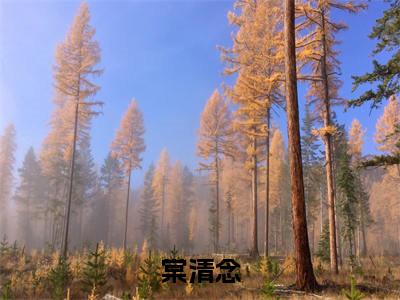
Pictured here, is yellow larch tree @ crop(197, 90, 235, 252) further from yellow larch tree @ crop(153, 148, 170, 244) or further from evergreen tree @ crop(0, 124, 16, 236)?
evergreen tree @ crop(0, 124, 16, 236)

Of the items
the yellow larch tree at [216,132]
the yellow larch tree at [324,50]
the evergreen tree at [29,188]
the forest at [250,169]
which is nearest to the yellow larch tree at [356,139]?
the forest at [250,169]

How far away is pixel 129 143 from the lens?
3466 centimetres

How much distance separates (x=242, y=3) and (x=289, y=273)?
1563 cm

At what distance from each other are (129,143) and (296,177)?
2693 cm

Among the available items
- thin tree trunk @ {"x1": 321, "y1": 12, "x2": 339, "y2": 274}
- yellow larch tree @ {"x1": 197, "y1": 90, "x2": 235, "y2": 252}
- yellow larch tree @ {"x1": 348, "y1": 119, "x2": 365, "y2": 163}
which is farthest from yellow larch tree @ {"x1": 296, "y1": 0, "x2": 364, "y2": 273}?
yellow larch tree @ {"x1": 348, "y1": 119, "x2": 365, "y2": 163}

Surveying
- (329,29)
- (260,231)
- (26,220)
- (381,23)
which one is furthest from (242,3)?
(260,231)

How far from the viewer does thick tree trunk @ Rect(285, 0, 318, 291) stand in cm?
895

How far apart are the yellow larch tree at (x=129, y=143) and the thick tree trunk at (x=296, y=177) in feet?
85.7

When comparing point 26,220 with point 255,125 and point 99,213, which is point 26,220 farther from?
point 255,125

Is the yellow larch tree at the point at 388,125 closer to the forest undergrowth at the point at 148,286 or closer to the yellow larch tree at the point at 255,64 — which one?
the yellow larch tree at the point at 255,64

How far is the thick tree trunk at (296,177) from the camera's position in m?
8.95

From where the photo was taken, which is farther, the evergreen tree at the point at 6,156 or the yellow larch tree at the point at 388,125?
the evergreen tree at the point at 6,156

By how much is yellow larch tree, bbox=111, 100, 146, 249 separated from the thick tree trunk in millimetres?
26126

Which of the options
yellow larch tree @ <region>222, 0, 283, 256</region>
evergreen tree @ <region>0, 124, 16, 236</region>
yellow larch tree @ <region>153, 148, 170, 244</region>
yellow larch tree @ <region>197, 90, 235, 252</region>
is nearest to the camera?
yellow larch tree @ <region>222, 0, 283, 256</region>
